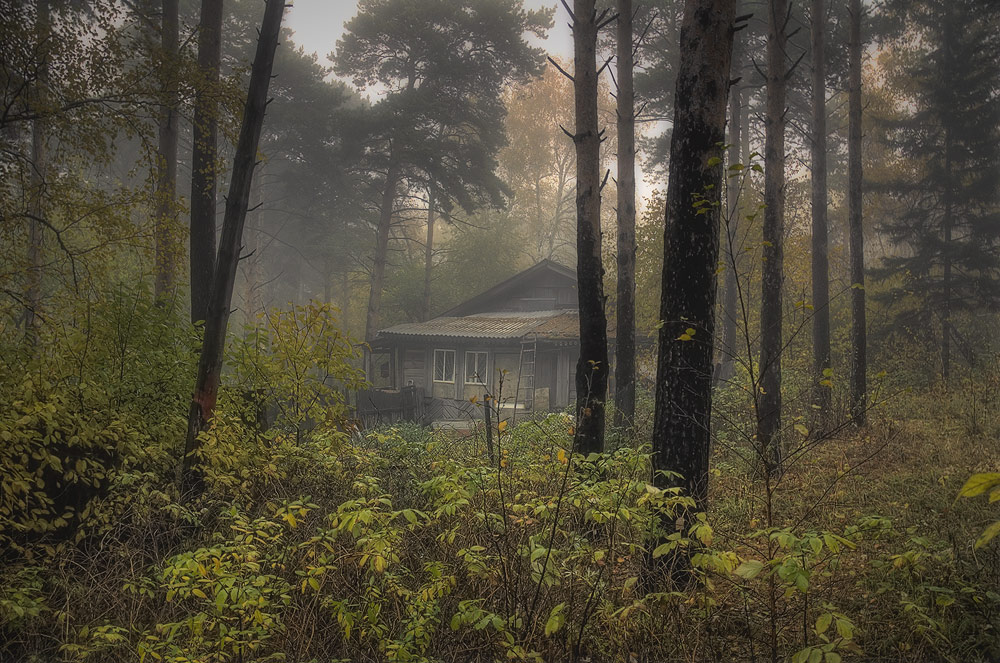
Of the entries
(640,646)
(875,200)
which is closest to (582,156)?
(640,646)

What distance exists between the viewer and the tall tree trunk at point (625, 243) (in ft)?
39.2

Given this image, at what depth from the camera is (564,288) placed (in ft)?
87.8

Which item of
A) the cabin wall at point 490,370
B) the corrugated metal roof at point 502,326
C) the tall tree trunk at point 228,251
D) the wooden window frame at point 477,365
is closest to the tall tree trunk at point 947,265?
the corrugated metal roof at point 502,326

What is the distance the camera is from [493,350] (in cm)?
2488

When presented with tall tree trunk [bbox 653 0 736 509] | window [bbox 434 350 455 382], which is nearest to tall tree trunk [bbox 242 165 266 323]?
window [bbox 434 350 455 382]

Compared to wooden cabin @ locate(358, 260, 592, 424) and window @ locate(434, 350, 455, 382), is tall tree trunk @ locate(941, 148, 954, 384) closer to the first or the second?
wooden cabin @ locate(358, 260, 592, 424)

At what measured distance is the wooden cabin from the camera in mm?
22266

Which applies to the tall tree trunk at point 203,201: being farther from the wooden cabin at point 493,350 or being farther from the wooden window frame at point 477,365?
the wooden window frame at point 477,365

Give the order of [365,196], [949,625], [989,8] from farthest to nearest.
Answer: [365,196] → [989,8] → [949,625]

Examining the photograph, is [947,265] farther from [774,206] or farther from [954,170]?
[774,206]

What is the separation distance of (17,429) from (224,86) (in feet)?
18.0

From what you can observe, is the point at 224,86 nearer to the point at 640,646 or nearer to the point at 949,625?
the point at 640,646

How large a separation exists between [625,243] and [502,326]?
11.7 meters

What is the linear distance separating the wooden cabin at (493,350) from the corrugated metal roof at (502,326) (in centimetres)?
4
